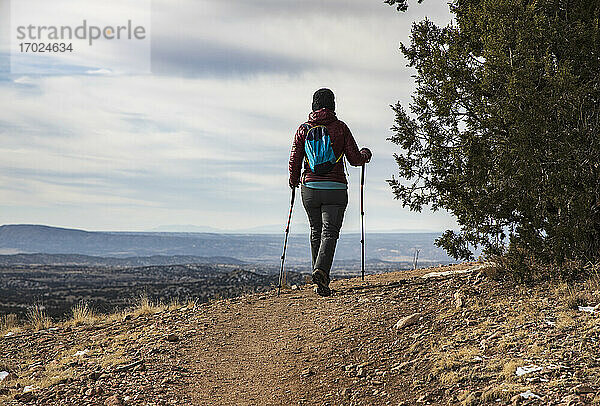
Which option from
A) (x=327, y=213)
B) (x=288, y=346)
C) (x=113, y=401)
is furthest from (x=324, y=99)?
(x=113, y=401)

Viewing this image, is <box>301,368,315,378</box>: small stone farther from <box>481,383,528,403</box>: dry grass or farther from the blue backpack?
the blue backpack

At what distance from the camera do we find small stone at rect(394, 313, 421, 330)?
756cm

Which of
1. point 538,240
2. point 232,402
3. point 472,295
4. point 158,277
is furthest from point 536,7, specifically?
point 158,277

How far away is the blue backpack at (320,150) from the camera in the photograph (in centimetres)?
972

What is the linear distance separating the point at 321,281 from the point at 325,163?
210cm

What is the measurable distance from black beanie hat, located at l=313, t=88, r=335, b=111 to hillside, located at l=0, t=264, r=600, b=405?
11.1 ft

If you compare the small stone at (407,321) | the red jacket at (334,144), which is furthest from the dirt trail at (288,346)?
the red jacket at (334,144)

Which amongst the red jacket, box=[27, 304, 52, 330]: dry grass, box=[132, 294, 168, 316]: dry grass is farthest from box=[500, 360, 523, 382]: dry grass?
box=[27, 304, 52, 330]: dry grass

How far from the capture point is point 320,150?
973cm

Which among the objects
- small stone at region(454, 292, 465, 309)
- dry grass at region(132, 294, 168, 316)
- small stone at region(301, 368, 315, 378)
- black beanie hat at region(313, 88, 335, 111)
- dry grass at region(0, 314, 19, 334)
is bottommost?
dry grass at region(0, 314, 19, 334)

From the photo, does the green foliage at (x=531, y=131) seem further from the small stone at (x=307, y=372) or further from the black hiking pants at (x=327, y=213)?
the small stone at (x=307, y=372)

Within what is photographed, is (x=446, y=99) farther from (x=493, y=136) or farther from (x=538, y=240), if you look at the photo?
(x=538, y=240)

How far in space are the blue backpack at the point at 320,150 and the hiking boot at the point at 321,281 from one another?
1.75 meters

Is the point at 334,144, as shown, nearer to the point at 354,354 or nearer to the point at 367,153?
the point at 367,153
